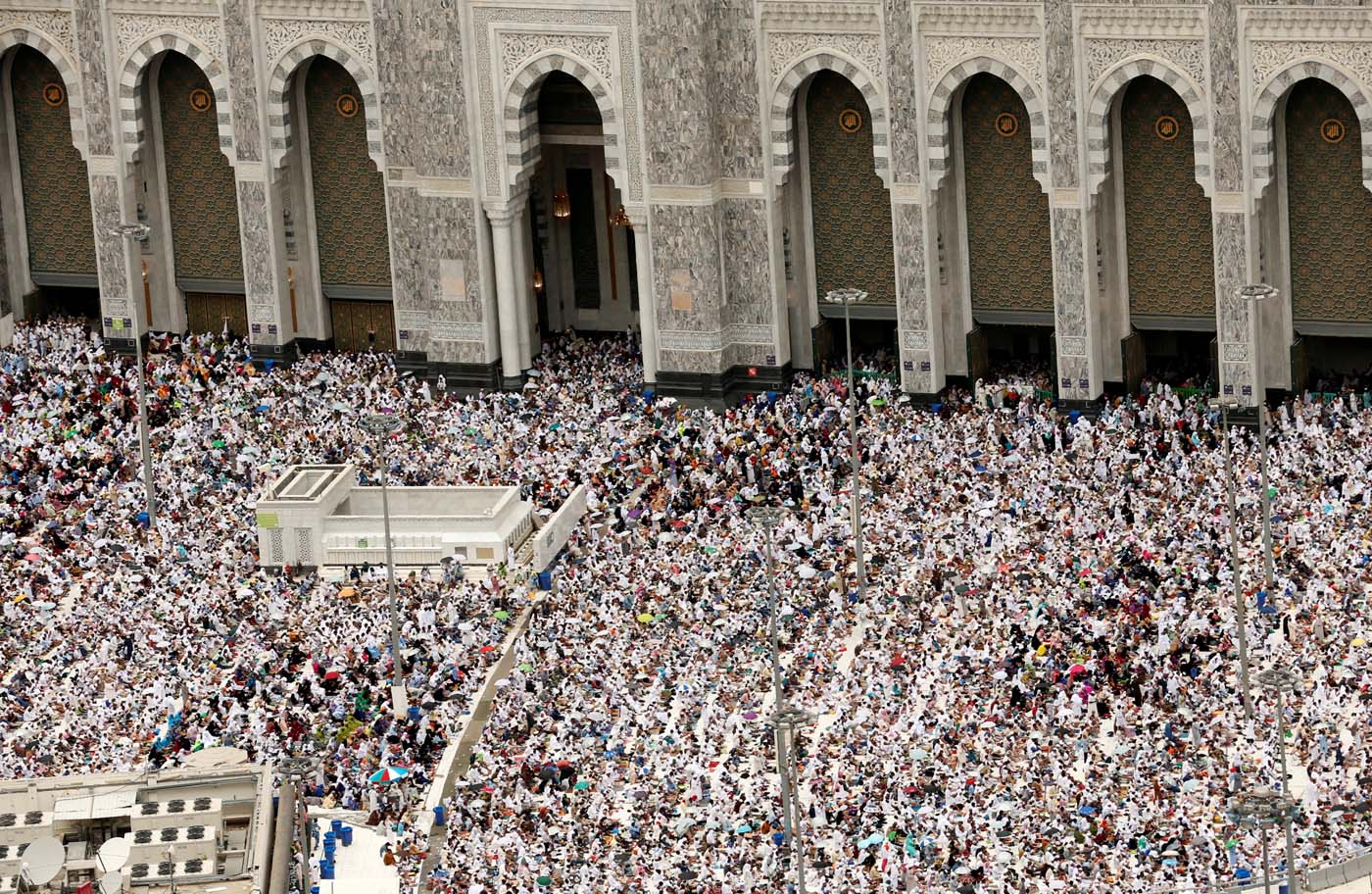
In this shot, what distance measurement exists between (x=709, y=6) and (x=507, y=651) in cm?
1596

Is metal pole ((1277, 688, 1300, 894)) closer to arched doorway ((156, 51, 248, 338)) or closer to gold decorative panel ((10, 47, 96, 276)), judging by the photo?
arched doorway ((156, 51, 248, 338))

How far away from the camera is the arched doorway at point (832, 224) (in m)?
75.6

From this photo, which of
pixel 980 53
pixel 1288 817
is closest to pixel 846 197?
pixel 980 53

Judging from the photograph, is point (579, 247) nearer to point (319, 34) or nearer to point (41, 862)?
point (319, 34)

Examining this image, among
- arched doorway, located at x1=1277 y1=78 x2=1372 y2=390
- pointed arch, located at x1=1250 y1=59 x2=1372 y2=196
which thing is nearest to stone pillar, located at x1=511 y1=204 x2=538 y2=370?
pointed arch, located at x1=1250 y1=59 x2=1372 y2=196

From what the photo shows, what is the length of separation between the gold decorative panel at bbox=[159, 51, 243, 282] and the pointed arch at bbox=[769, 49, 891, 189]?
1344 cm

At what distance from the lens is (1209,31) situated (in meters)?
69.4

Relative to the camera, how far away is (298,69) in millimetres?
78812

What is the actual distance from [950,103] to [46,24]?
21.1 metres

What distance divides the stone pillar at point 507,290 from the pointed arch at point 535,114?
0.87 meters

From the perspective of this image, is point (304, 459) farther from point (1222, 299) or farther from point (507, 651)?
point (1222, 299)

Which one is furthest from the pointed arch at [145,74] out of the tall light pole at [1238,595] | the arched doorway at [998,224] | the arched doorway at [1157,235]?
the tall light pole at [1238,595]

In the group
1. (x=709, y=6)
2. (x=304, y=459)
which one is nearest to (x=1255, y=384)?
(x=709, y=6)

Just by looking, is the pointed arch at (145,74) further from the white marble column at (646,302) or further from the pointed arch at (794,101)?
the pointed arch at (794,101)
